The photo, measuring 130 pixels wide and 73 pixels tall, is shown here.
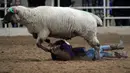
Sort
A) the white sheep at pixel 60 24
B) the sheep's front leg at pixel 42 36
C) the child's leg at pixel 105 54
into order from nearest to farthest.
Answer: the sheep's front leg at pixel 42 36 < the white sheep at pixel 60 24 < the child's leg at pixel 105 54

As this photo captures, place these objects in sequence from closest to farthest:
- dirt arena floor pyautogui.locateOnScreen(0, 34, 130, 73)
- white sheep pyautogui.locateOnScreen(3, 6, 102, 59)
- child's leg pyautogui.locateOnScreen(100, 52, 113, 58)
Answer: dirt arena floor pyautogui.locateOnScreen(0, 34, 130, 73) → white sheep pyautogui.locateOnScreen(3, 6, 102, 59) → child's leg pyautogui.locateOnScreen(100, 52, 113, 58)

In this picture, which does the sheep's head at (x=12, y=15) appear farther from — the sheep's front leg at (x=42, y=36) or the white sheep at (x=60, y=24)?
the sheep's front leg at (x=42, y=36)

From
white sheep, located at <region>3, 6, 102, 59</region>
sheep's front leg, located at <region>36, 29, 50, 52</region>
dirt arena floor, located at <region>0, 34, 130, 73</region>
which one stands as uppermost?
white sheep, located at <region>3, 6, 102, 59</region>

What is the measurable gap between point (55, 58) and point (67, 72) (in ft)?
7.42

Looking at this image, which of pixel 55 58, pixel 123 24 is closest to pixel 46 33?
pixel 55 58

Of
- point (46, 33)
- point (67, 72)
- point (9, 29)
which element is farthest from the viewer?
point (9, 29)

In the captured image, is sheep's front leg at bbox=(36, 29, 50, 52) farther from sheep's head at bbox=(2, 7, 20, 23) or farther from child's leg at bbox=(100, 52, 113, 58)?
child's leg at bbox=(100, 52, 113, 58)

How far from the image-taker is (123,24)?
64.4ft

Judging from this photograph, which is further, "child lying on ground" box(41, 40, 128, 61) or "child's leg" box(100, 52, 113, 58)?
"child's leg" box(100, 52, 113, 58)

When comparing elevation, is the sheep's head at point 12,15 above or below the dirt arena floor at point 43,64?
above

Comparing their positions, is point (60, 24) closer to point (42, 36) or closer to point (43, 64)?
point (42, 36)

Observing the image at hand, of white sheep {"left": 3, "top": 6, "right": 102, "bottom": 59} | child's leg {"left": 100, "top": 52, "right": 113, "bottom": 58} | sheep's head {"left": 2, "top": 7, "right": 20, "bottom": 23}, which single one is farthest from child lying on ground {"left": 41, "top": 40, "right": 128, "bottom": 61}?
sheep's head {"left": 2, "top": 7, "right": 20, "bottom": 23}

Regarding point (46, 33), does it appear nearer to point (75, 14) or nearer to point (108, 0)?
point (75, 14)

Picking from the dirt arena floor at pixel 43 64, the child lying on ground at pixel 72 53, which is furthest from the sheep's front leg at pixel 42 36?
the dirt arena floor at pixel 43 64
